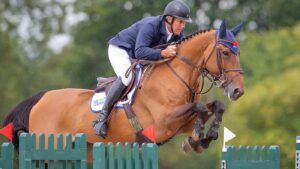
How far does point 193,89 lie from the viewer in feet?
35.5

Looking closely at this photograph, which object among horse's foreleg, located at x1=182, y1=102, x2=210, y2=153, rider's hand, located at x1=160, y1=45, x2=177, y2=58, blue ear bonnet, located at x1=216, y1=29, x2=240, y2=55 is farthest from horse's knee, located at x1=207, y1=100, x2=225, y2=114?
rider's hand, located at x1=160, y1=45, x2=177, y2=58

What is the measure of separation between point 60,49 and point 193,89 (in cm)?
4253

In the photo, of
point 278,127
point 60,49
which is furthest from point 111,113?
point 60,49

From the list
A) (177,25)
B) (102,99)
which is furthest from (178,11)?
(102,99)

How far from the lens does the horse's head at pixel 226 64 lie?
34.0 feet

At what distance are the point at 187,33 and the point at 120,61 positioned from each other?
2453 centimetres

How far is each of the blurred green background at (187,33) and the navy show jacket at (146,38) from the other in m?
15.7

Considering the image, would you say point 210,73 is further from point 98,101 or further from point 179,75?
point 98,101

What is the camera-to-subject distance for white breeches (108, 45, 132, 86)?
11.0 meters

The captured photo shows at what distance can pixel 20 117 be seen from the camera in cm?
1220

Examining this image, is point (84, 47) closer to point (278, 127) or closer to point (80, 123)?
point (278, 127)

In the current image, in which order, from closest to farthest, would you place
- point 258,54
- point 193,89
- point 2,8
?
point 193,89, point 258,54, point 2,8

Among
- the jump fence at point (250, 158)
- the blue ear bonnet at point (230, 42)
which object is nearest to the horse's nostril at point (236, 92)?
the blue ear bonnet at point (230, 42)

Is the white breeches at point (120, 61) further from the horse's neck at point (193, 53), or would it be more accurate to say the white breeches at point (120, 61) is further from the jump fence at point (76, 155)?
the jump fence at point (76, 155)
